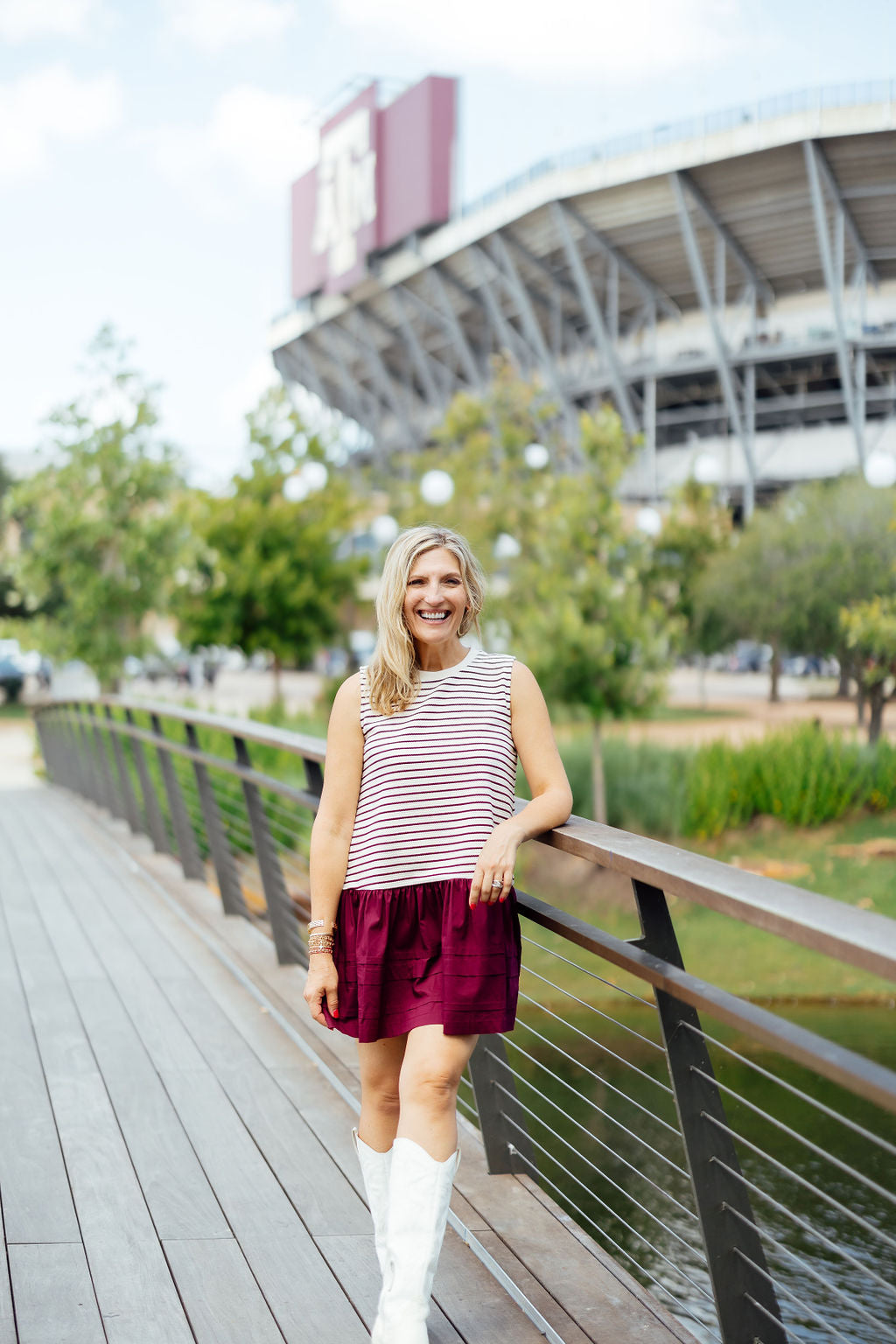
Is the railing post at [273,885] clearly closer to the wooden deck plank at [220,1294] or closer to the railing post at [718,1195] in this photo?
the wooden deck plank at [220,1294]

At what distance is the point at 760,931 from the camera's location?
477 inches

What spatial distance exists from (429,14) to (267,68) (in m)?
9.17

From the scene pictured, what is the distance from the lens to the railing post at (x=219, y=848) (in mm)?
6727

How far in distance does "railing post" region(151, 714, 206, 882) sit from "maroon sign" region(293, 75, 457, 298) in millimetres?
31919

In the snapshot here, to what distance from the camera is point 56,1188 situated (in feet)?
10.9

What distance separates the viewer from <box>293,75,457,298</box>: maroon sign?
37438mm

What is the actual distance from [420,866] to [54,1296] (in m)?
1.16

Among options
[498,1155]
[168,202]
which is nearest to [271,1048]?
[498,1155]

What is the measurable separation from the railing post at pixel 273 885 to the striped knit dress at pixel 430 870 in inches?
114

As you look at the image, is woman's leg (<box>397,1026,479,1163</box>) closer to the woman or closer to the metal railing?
the woman

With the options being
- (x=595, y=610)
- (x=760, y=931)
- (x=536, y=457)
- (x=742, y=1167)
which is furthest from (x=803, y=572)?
(x=742, y=1167)

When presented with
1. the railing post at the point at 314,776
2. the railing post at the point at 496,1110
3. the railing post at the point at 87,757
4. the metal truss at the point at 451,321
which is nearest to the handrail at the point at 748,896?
the railing post at the point at 496,1110

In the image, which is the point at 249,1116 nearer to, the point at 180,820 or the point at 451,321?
the point at 180,820

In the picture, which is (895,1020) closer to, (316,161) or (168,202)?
(168,202)
